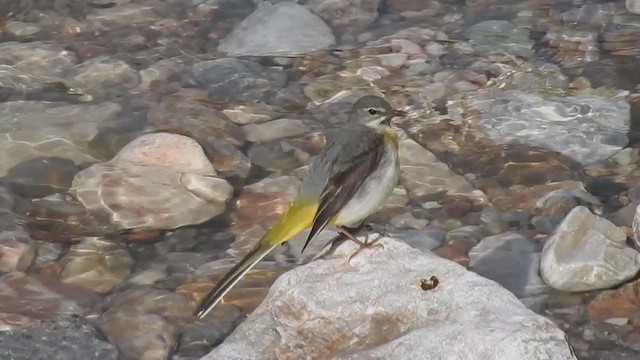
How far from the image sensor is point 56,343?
18.1ft

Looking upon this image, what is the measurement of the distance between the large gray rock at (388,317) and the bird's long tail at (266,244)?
9.4 inches

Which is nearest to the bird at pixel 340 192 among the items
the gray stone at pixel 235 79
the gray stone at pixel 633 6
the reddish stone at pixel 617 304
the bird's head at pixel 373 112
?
the bird's head at pixel 373 112

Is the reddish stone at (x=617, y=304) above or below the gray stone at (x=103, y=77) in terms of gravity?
above

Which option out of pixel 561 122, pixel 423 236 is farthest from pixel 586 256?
pixel 561 122

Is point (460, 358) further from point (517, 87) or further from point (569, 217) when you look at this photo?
point (517, 87)

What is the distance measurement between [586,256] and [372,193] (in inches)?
50.9

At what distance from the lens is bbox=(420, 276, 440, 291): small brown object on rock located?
15.4 feet

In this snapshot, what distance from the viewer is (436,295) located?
15.3ft

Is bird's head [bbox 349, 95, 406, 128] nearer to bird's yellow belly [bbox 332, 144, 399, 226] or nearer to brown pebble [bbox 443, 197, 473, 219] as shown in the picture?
bird's yellow belly [bbox 332, 144, 399, 226]

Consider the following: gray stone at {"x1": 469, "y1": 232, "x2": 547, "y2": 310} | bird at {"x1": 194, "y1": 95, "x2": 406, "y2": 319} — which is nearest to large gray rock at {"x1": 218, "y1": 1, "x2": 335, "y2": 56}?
gray stone at {"x1": 469, "y1": 232, "x2": 547, "y2": 310}

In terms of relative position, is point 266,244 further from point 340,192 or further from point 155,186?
point 155,186

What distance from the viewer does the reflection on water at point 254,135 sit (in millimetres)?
6410

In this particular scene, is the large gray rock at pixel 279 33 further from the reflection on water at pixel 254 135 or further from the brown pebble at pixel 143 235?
the brown pebble at pixel 143 235

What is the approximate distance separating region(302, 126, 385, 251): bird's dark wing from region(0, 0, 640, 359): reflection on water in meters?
1.03
